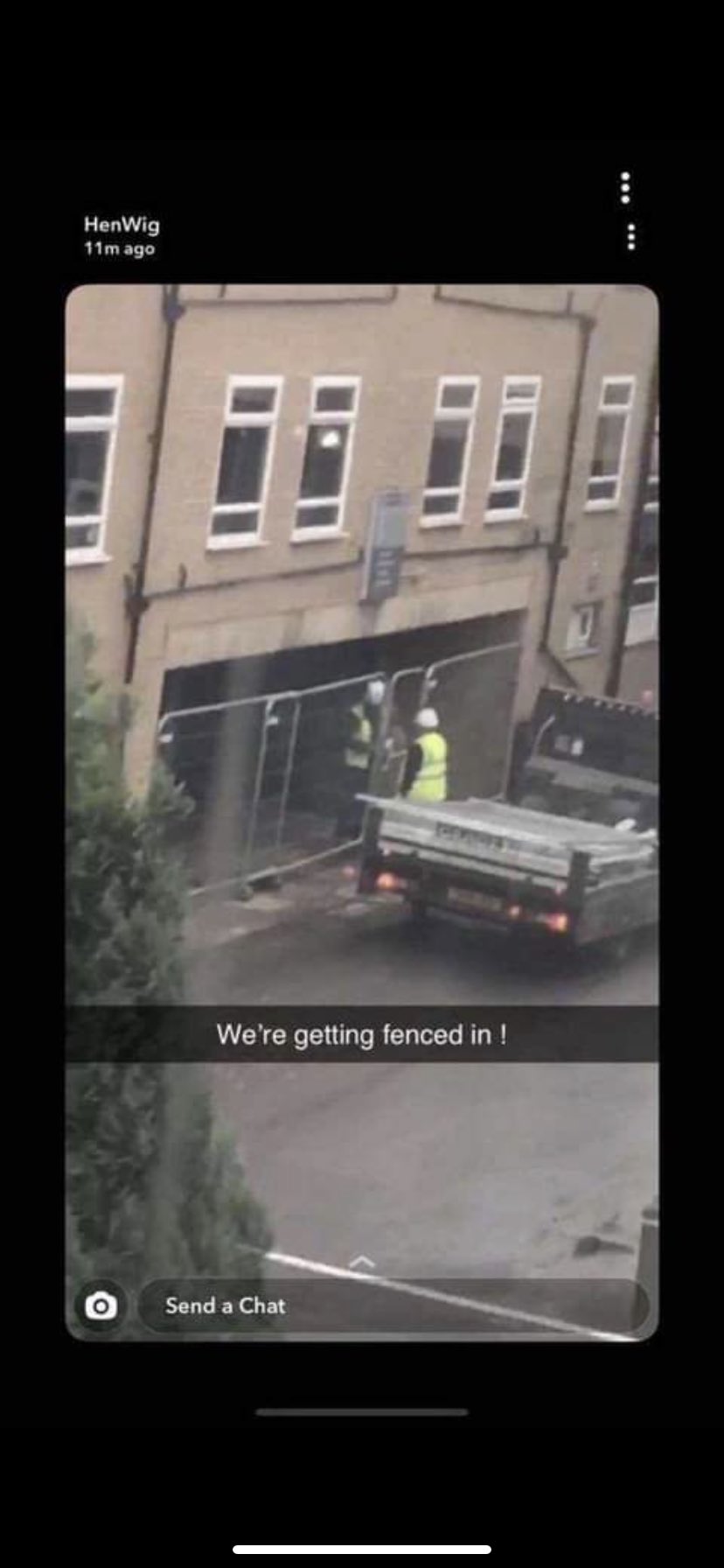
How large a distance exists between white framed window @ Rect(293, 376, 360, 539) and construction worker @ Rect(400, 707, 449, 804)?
10.6 inches

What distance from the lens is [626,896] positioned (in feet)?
9.23

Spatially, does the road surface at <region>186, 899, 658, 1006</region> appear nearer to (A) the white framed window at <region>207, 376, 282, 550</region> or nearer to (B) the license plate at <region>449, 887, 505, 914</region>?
(B) the license plate at <region>449, 887, 505, 914</region>

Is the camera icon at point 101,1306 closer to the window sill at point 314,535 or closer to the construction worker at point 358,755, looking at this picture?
the construction worker at point 358,755

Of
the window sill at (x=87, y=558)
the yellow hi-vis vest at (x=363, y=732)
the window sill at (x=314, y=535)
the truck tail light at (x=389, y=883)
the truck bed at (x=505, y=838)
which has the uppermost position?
the window sill at (x=314, y=535)

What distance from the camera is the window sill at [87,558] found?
2756 millimetres

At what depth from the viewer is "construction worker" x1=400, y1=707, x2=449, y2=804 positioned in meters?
2.81

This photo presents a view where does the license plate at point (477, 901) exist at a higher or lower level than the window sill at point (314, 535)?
lower

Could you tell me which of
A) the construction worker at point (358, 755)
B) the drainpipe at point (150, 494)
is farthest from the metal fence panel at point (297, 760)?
the drainpipe at point (150, 494)

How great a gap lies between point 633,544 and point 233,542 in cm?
50

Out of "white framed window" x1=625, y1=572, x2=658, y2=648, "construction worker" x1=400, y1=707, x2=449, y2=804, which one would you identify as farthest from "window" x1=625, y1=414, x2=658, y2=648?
"construction worker" x1=400, y1=707, x2=449, y2=804

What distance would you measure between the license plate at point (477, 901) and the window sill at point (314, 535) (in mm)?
475
